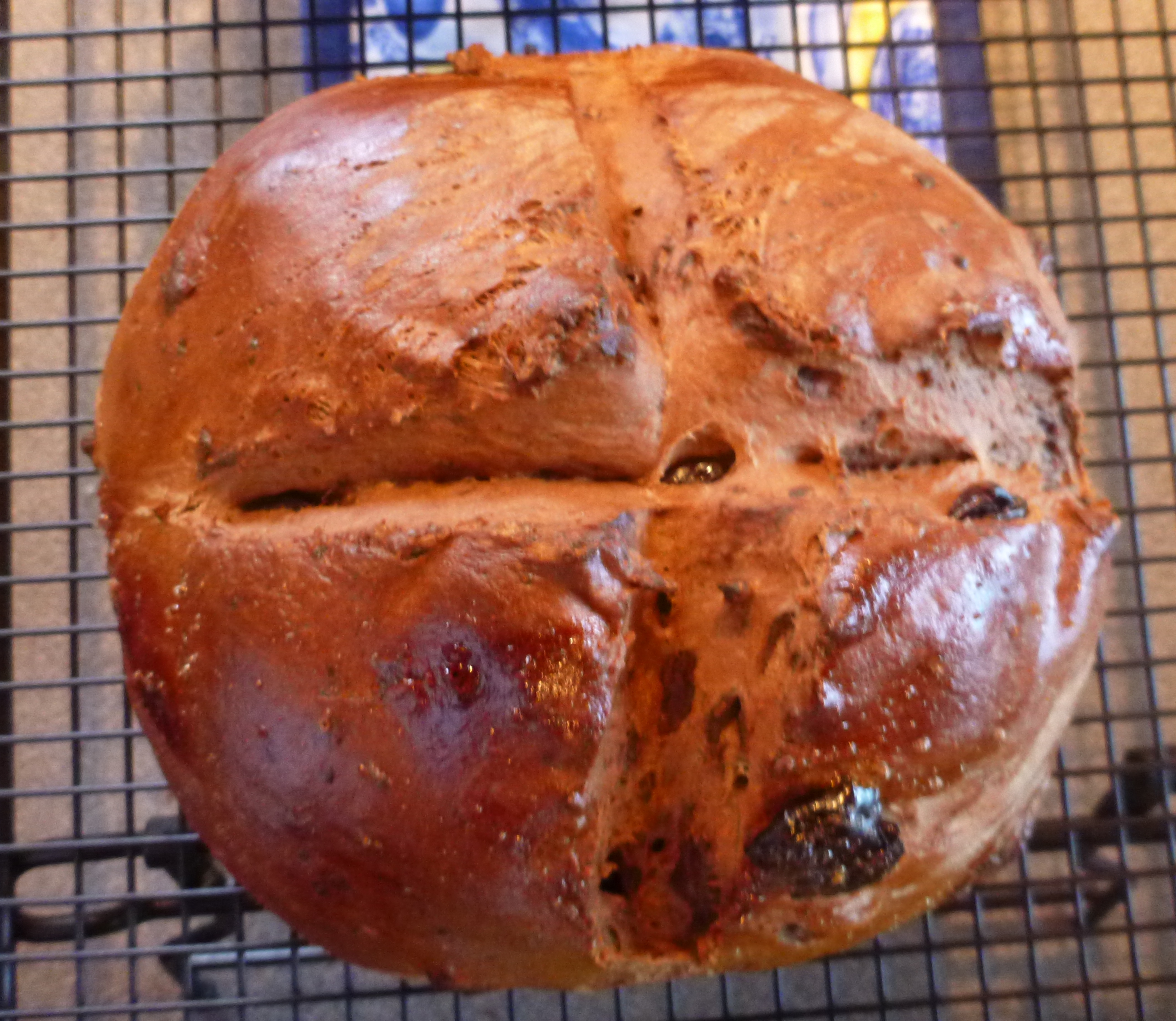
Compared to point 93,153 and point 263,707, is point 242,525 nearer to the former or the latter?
point 263,707

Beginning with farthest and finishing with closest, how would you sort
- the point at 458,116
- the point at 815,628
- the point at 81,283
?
the point at 81,283 → the point at 458,116 → the point at 815,628

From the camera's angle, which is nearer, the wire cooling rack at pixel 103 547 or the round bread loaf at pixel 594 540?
the round bread loaf at pixel 594 540

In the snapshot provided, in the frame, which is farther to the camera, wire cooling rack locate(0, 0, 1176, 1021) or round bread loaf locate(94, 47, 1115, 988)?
wire cooling rack locate(0, 0, 1176, 1021)

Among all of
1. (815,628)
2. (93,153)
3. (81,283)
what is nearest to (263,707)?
(815,628)
